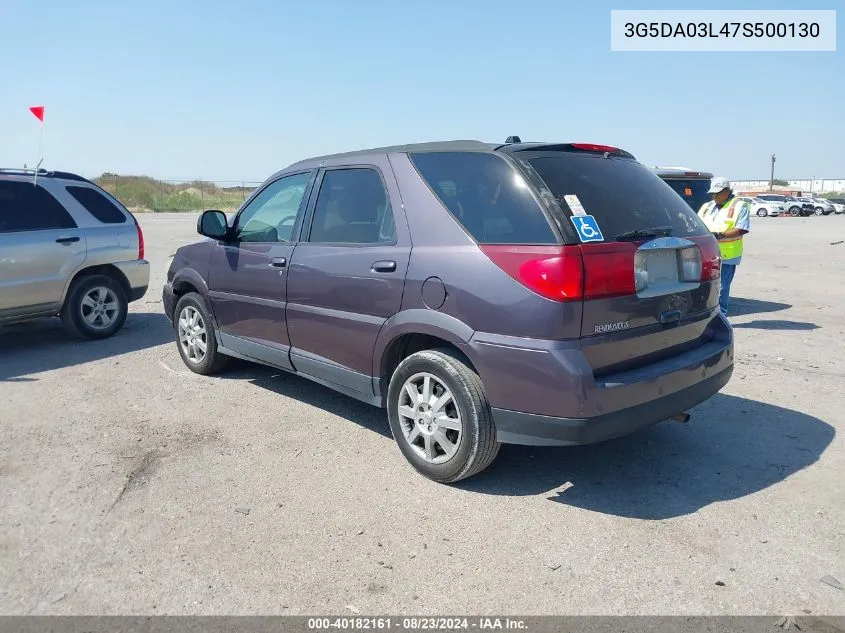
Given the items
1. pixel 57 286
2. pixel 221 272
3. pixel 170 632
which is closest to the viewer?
pixel 170 632

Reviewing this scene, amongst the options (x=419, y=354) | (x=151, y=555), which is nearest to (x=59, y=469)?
(x=151, y=555)

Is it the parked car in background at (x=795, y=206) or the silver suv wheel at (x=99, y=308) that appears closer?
the silver suv wheel at (x=99, y=308)

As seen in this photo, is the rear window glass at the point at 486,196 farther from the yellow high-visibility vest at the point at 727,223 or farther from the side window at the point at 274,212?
the yellow high-visibility vest at the point at 727,223

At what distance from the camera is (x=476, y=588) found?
2.79 meters

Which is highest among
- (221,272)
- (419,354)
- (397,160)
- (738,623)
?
(397,160)

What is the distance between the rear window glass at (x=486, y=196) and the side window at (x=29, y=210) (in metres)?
5.02

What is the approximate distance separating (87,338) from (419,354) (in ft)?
17.4

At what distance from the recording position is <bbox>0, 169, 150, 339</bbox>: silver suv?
6793 mm

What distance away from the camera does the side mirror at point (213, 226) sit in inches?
207

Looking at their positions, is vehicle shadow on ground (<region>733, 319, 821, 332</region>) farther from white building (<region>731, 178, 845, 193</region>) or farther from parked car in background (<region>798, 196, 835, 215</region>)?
white building (<region>731, 178, 845, 193</region>)

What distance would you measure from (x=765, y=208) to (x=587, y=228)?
50.4 metres

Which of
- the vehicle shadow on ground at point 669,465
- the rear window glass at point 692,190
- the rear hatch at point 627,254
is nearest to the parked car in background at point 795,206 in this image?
the rear window glass at point 692,190

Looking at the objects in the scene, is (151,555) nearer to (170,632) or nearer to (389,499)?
(170,632)

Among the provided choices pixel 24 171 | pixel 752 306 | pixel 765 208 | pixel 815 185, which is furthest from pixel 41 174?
pixel 815 185
